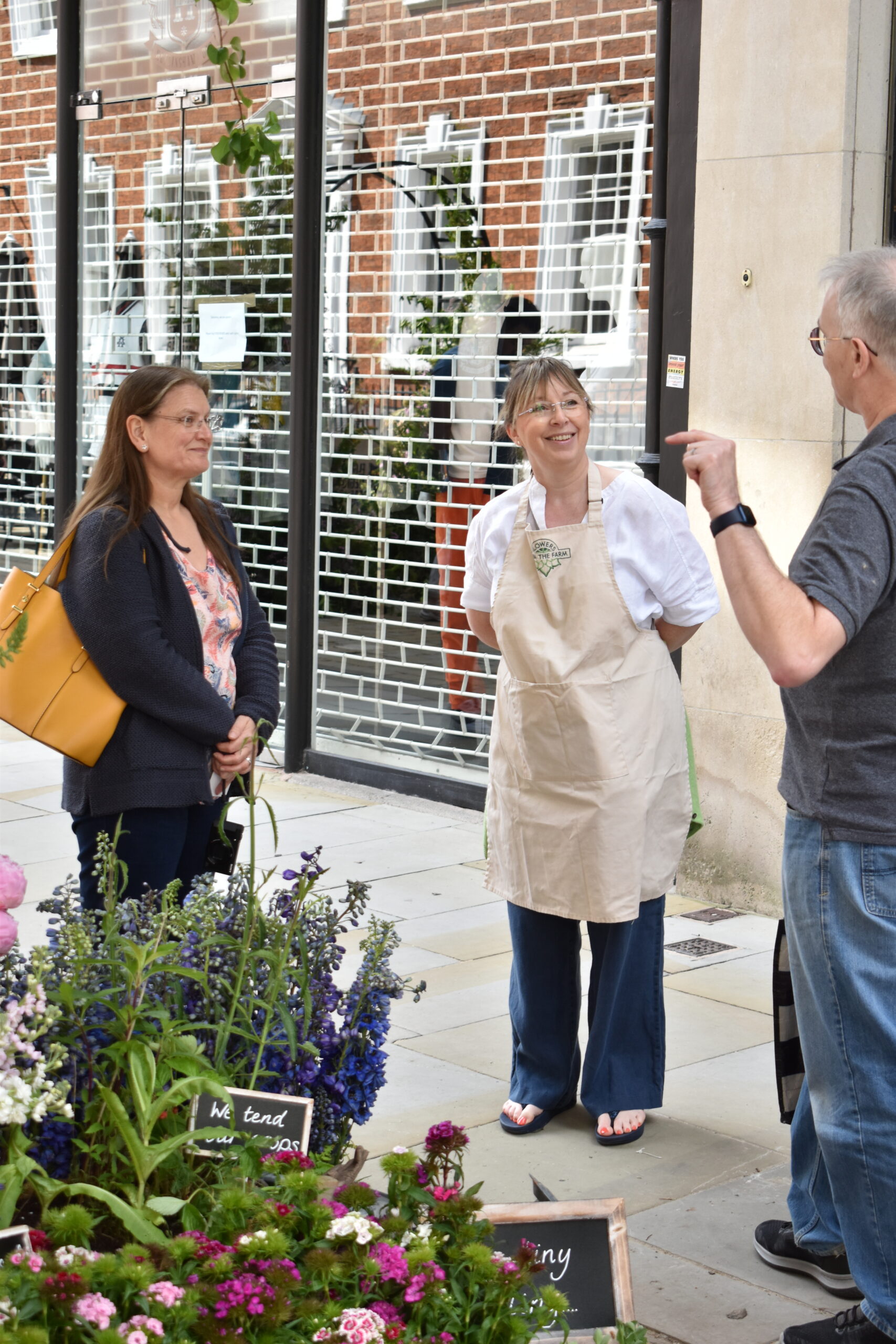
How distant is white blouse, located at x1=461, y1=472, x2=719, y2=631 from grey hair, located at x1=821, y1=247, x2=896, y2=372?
1060 millimetres

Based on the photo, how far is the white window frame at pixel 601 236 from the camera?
641 cm

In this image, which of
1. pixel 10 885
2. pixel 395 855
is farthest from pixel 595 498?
pixel 395 855

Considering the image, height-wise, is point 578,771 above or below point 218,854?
above

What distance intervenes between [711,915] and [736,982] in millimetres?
746

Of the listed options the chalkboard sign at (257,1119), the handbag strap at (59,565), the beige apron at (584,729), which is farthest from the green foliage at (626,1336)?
the handbag strap at (59,565)

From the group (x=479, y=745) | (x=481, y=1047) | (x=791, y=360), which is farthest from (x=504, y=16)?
(x=481, y=1047)

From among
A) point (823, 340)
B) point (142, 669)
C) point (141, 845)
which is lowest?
point (141, 845)

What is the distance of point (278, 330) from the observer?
7.99m

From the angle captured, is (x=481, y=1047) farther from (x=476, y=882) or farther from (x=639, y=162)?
(x=639, y=162)

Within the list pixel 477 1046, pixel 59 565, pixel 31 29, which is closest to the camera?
pixel 59 565

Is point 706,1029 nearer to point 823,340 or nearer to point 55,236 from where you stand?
point 823,340

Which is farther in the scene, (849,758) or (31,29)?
(31,29)

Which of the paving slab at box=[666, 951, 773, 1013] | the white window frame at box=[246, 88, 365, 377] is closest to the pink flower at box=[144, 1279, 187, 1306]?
the paving slab at box=[666, 951, 773, 1013]

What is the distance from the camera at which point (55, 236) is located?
31.7ft
